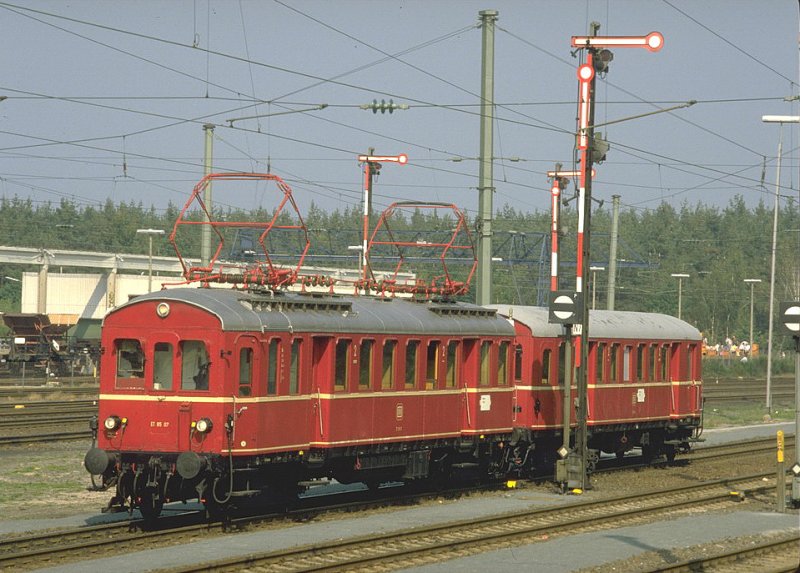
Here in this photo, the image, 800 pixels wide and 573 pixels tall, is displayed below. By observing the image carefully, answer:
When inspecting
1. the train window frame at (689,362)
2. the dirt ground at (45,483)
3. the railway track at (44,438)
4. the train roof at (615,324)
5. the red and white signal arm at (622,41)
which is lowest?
the railway track at (44,438)

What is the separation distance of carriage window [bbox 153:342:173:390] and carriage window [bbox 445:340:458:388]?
22.3 ft

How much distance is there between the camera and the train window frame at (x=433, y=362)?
23.4m

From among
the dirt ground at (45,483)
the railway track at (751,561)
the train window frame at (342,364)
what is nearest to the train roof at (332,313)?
the train window frame at (342,364)

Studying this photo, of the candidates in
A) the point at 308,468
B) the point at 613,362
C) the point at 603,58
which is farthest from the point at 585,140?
the point at 308,468

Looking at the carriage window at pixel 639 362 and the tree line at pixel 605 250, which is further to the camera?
the tree line at pixel 605 250

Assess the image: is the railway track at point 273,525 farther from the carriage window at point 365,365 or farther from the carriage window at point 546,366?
the carriage window at point 546,366

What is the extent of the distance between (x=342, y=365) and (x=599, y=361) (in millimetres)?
9847

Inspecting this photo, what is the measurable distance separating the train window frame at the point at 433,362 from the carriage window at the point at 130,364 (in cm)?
619

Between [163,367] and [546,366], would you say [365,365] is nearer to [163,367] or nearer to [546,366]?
[163,367]

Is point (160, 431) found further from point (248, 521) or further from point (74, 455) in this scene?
point (74, 455)

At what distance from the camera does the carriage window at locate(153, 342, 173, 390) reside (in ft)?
60.8

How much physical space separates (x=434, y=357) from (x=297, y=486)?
433 cm

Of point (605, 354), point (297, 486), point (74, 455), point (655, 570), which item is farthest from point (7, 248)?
point (655, 570)

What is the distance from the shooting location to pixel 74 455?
29984 mm
